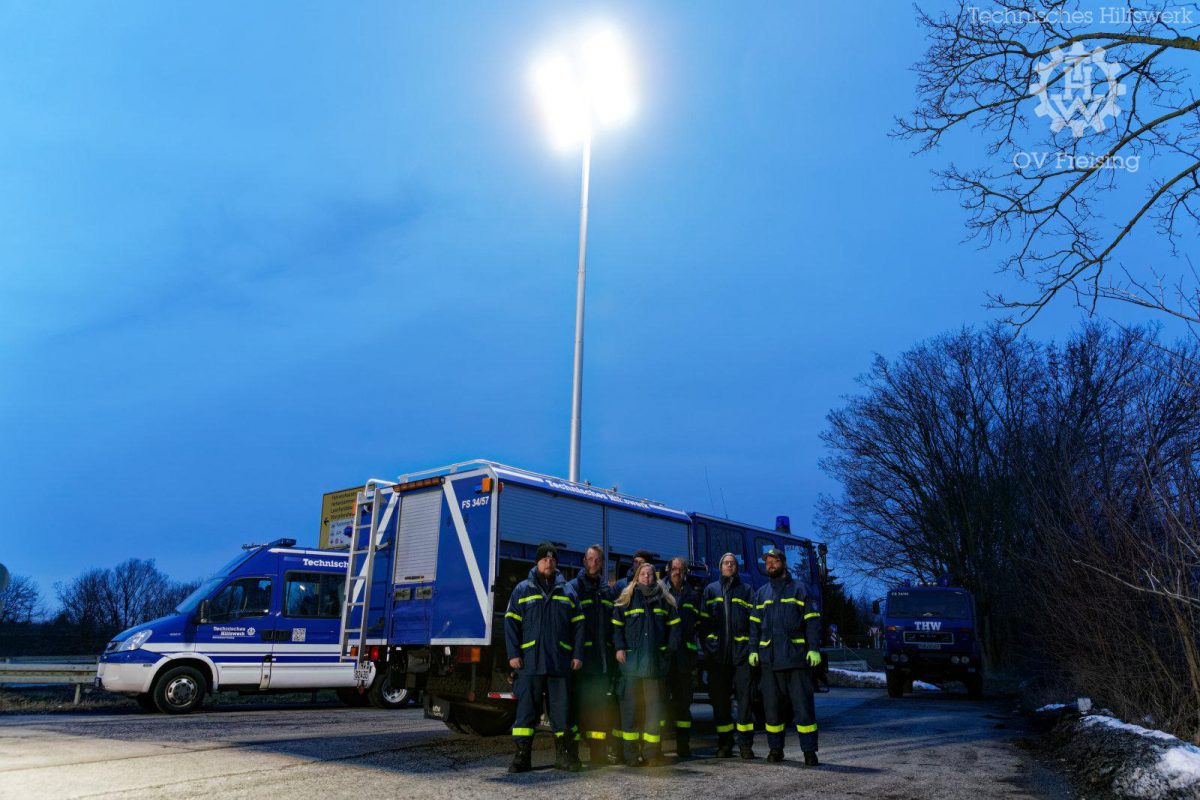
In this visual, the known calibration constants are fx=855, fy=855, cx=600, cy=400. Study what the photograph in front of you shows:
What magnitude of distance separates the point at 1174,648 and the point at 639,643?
229 inches

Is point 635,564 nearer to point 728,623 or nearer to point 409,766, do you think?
point 728,623

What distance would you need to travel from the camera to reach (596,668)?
8.37 m

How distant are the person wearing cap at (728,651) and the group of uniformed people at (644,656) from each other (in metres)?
0.01

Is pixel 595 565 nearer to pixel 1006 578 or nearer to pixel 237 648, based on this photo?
pixel 237 648

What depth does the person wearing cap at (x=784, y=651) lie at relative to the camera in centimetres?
831

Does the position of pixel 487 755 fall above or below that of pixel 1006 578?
below

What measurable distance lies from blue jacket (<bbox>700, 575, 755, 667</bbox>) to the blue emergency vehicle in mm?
2061

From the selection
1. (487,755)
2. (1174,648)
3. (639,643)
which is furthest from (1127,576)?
(487,755)

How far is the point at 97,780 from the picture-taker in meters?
6.55

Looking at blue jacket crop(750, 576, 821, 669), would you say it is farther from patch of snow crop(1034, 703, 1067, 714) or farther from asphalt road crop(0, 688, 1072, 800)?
patch of snow crop(1034, 703, 1067, 714)

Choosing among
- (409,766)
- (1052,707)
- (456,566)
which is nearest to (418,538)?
(456,566)

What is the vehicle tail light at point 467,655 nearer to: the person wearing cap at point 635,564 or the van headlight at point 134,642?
the person wearing cap at point 635,564

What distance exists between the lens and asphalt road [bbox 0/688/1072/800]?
645 centimetres

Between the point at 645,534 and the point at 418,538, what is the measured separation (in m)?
3.42
